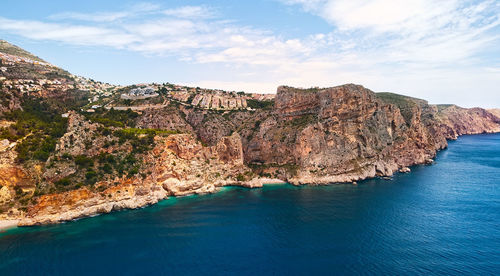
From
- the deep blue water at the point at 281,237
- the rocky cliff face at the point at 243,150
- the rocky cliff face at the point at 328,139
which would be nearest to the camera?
the deep blue water at the point at 281,237

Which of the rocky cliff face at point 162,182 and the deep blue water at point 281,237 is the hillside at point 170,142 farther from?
the deep blue water at point 281,237

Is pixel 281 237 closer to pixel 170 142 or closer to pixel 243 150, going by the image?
pixel 170 142

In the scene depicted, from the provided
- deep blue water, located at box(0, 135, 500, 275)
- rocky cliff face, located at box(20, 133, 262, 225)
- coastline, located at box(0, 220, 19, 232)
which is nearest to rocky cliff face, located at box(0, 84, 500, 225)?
rocky cliff face, located at box(20, 133, 262, 225)

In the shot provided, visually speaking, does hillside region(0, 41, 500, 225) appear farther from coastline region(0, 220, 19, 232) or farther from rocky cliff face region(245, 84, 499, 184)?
coastline region(0, 220, 19, 232)

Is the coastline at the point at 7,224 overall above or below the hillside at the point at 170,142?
below

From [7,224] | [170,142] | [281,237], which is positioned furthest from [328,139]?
[7,224]

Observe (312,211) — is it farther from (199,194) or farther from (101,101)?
(101,101)

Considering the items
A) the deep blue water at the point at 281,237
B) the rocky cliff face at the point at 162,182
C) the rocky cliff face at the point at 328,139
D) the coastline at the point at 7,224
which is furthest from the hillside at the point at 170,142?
the deep blue water at the point at 281,237
